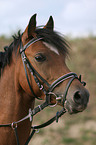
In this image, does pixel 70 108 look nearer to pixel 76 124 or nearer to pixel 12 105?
pixel 12 105

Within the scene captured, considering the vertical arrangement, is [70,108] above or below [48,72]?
below

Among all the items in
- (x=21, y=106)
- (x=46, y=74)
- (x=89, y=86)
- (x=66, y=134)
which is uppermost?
(x=46, y=74)

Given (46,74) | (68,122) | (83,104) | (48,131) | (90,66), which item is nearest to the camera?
(83,104)

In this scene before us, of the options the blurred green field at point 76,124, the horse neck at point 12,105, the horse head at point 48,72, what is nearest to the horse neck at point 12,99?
the horse neck at point 12,105

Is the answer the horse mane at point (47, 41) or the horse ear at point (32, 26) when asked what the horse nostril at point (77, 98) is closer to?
the horse mane at point (47, 41)

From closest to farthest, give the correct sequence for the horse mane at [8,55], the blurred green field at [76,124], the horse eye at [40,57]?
the horse eye at [40,57], the horse mane at [8,55], the blurred green field at [76,124]

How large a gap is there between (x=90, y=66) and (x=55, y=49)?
32.6 feet

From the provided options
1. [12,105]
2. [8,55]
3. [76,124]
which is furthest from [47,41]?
[76,124]

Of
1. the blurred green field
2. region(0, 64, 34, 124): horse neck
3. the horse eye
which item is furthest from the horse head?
the blurred green field

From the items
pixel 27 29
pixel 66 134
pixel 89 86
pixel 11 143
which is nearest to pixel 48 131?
pixel 66 134

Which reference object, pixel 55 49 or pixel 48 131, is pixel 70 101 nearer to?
pixel 55 49

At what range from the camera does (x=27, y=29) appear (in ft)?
9.30

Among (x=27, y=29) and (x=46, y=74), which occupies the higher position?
(x=27, y=29)

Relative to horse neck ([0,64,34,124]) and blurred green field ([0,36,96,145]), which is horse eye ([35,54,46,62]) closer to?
horse neck ([0,64,34,124])
